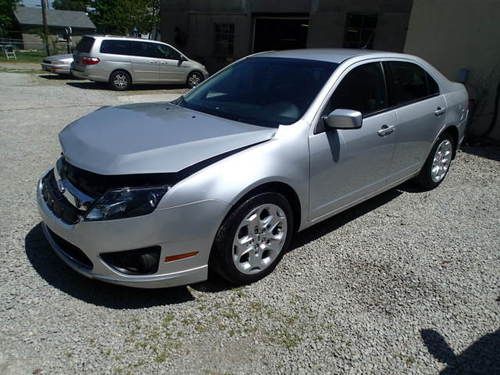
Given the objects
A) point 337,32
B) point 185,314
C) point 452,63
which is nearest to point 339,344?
point 185,314

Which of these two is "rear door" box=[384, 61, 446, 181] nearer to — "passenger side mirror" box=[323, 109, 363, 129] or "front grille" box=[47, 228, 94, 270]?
"passenger side mirror" box=[323, 109, 363, 129]

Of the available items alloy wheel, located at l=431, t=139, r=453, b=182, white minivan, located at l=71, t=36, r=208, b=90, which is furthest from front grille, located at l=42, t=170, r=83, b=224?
white minivan, located at l=71, t=36, r=208, b=90

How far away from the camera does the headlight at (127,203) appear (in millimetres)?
2396

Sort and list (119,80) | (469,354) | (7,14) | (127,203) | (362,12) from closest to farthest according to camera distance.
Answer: (127,203)
(469,354)
(362,12)
(119,80)
(7,14)

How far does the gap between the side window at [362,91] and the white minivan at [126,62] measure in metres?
11.3

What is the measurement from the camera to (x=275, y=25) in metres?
15.4

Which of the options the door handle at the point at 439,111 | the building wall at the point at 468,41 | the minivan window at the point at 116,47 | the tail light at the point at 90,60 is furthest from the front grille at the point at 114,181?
the minivan window at the point at 116,47

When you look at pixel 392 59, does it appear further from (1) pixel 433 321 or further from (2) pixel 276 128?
(1) pixel 433 321

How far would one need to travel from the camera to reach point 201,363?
2.32m

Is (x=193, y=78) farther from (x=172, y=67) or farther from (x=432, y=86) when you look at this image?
(x=432, y=86)

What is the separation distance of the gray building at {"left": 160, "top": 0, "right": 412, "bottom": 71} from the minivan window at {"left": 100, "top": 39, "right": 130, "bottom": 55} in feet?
14.7

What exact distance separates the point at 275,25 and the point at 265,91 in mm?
13101

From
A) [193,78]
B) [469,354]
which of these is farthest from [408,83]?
[193,78]

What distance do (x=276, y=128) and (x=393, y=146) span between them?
151 cm
